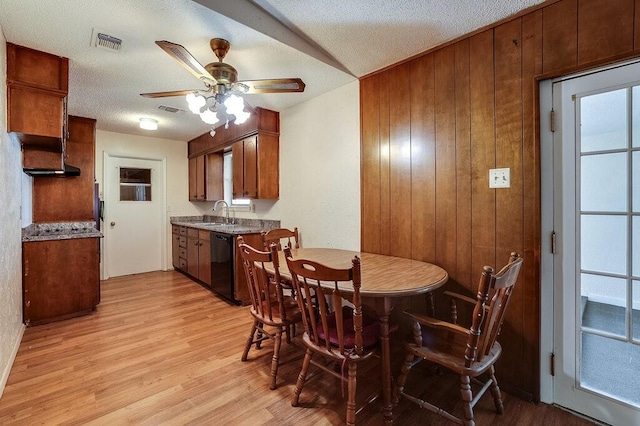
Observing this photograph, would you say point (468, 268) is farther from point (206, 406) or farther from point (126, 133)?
Result: point (126, 133)

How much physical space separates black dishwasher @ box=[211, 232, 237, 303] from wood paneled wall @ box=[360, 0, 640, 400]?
6.17 ft

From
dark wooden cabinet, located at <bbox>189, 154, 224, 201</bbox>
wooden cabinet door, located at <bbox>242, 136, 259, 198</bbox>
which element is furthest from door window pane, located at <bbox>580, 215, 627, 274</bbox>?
dark wooden cabinet, located at <bbox>189, 154, 224, 201</bbox>

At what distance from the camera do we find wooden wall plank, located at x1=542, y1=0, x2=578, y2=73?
1624mm

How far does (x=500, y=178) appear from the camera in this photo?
1.90m

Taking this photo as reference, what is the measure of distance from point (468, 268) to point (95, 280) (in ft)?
12.3

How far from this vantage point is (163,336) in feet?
8.64

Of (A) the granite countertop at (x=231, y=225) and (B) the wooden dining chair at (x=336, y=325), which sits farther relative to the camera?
(A) the granite countertop at (x=231, y=225)

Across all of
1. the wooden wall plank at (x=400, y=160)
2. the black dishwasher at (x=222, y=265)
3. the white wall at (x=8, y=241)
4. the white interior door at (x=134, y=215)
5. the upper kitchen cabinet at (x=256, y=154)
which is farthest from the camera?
the white interior door at (x=134, y=215)

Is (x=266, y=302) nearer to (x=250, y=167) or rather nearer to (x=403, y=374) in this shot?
(x=403, y=374)

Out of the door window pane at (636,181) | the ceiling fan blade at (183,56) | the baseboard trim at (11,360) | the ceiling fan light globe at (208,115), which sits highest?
the ceiling fan blade at (183,56)

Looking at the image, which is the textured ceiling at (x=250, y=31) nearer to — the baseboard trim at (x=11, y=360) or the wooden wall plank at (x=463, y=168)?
the wooden wall plank at (x=463, y=168)

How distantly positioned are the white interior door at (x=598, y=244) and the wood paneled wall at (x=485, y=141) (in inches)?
4.7

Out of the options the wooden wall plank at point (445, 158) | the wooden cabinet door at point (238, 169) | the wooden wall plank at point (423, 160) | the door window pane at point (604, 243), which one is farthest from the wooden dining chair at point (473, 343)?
the wooden cabinet door at point (238, 169)

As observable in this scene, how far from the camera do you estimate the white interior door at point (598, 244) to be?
1532 mm
